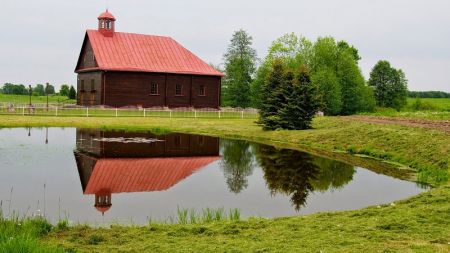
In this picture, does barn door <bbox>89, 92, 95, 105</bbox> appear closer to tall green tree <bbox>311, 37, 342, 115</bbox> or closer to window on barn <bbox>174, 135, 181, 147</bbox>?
window on barn <bbox>174, 135, 181, 147</bbox>

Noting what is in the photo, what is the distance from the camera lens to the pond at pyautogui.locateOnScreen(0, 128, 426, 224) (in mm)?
10594

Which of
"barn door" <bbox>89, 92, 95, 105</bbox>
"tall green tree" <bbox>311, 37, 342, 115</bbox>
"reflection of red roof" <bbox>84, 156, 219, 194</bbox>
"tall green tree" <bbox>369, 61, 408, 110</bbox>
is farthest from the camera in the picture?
"tall green tree" <bbox>369, 61, 408, 110</bbox>

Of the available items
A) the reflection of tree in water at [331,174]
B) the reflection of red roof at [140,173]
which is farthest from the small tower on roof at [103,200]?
the reflection of tree in water at [331,174]

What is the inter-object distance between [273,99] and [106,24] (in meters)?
24.2

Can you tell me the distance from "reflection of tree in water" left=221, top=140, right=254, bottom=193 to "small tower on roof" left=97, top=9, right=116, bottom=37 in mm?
27804

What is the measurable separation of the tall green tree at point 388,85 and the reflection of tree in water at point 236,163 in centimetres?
6286

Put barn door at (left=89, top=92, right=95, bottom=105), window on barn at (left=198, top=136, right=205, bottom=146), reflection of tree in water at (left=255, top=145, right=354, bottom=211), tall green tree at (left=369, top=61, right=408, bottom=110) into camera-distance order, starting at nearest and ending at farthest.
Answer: reflection of tree in water at (left=255, top=145, right=354, bottom=211) < window on barn at (left=198, top=136, right=205, bottom=146) < barn door at (left=89, top=92, right=95, bottom=105) < tall green tree at (left=369, top=61, right=408, bottom=110)

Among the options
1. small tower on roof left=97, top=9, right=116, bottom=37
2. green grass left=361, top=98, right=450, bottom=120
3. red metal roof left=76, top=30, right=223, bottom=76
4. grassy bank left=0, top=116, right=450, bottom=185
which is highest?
small tower on roof left=97, top=9, right=116, bottom=37

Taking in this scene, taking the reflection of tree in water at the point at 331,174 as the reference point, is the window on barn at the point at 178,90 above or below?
above

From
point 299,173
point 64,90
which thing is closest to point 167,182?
point 299,173

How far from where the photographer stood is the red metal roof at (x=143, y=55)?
1811 inches

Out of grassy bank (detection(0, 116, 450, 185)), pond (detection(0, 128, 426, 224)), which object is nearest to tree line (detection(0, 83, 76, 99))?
grassy bank (detection(0, 116, 450, 185))

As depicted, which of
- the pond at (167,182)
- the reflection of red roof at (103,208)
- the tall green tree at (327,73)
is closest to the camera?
the reflection of red roof at (103,208)

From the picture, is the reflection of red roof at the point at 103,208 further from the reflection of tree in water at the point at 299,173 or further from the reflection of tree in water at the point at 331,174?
the reflection of tree in water at the point at 331,174
